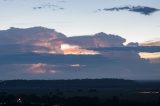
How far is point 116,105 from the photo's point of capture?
131 metres

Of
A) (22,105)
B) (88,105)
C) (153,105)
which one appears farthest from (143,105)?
(22,105)

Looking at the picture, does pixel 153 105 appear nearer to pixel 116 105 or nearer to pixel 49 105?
pixel 116 105

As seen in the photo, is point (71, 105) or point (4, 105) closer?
point (4, 105)

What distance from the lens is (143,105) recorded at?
13075 centimetres

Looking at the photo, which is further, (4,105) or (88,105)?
(88,105)

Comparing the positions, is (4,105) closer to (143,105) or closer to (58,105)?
(58,105)

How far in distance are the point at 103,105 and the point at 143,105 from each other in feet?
34.2

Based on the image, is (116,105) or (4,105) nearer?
(4,105)

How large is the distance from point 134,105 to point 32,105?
26.0 meters

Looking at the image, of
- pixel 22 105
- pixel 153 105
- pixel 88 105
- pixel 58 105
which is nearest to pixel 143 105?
pixel 153 105

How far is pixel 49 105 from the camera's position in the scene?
5074 inches

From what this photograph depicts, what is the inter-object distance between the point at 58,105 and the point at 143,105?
22291mm

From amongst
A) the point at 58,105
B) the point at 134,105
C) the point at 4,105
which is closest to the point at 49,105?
the point at 58,105

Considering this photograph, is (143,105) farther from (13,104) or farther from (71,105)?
(13,104)
